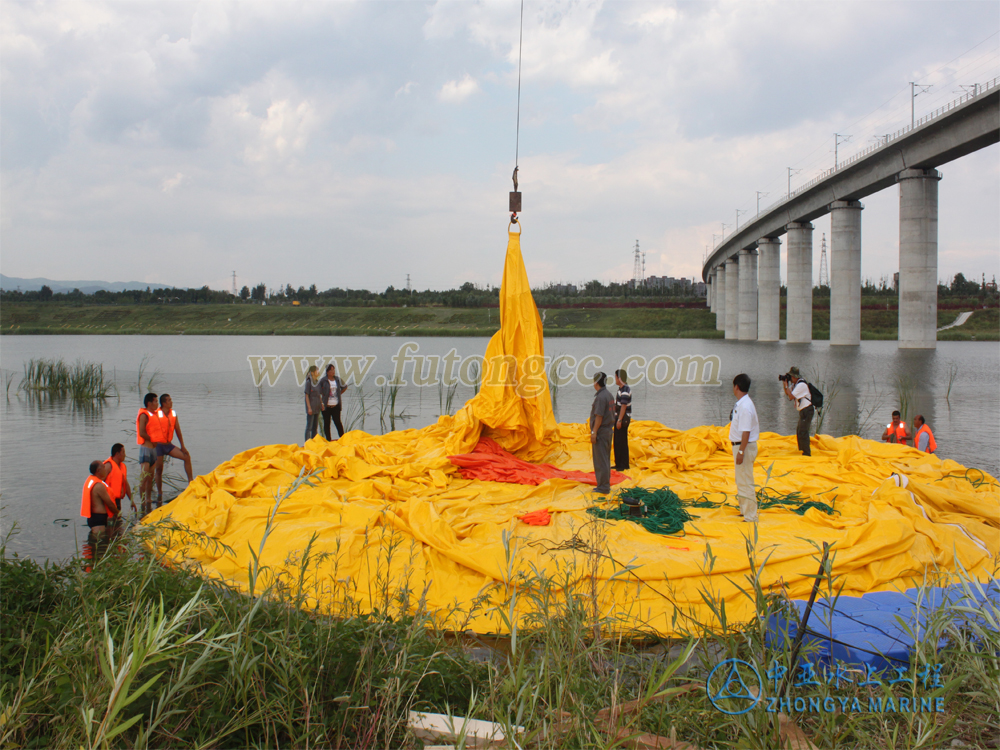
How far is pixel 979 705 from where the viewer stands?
286 cm

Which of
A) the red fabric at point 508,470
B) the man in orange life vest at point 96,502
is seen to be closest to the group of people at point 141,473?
the man in orange life vest at point 96,502

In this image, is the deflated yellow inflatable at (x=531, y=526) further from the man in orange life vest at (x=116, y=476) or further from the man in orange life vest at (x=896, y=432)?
the man in orange life vest at (x=896, y=432)

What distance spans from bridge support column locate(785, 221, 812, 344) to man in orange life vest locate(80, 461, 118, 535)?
5332cm

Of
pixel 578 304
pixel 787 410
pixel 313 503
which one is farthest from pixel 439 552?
pixel 578 304

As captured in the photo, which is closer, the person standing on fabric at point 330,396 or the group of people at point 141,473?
the group of people at point 141,473

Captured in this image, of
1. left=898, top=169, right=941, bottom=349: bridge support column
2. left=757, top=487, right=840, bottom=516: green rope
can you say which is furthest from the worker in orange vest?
left=898, top=169, right=941, bottom=349: bridge support column

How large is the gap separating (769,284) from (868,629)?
58.0 m

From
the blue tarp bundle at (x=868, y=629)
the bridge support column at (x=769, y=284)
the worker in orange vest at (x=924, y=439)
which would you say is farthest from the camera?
the bridge support column at (x=769, y=284)

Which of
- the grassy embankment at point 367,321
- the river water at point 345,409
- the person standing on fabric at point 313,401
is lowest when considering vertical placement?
the river water at point 345,409

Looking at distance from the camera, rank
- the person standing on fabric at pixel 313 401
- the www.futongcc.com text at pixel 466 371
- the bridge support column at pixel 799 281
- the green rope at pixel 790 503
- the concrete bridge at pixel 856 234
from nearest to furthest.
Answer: the green rope at pixel 790 503 → the person standing on fabric at pixel 313 401 → the www.futongcc.com text at pixel 466 371 → the concrete bridge at pixel 856 234 → the bridge support column at pixel 799 281

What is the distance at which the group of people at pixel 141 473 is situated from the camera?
22.0 feet

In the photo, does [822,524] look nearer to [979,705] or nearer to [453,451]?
[979,705]

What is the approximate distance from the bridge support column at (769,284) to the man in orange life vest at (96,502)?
5825 centimetres

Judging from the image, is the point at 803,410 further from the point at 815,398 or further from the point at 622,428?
the point at 622,428
